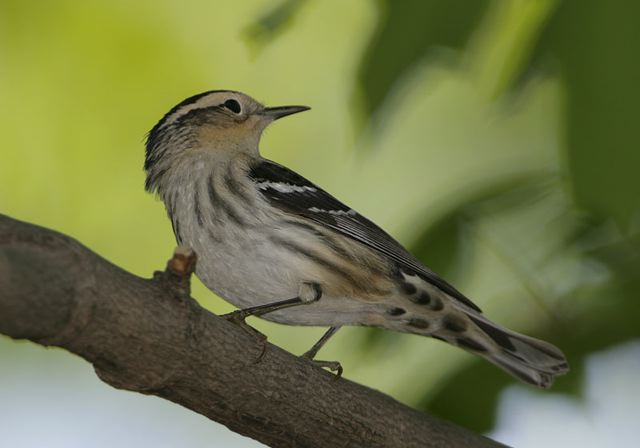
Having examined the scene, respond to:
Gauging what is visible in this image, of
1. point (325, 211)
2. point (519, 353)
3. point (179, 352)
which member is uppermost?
point (325, 211)

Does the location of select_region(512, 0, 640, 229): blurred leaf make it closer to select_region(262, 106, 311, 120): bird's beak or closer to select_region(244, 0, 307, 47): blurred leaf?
select_region(244, 0, 307, 47): blurred leaf

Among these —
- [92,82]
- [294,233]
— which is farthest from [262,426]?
[92,82]

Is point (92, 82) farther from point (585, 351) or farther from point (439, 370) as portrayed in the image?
point (585, 351)

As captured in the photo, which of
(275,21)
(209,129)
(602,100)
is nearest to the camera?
(602,100)

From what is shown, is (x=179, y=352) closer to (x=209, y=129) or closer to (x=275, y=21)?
(x=275, y=21)

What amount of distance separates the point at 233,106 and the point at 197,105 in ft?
0.71

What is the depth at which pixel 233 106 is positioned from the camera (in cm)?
598

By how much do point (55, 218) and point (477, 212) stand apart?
340cm

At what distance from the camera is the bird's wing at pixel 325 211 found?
5.16 meters

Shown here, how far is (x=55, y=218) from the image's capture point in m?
6.93

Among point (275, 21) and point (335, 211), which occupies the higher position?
point (275, 21)

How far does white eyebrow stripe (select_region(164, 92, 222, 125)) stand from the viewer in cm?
591

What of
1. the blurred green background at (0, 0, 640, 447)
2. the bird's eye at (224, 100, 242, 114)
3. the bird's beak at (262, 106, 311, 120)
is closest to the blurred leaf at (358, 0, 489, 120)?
the blurred green background at (0, 0, 640, 447)

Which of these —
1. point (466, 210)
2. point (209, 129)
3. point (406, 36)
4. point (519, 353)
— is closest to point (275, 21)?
point (406, 36)
